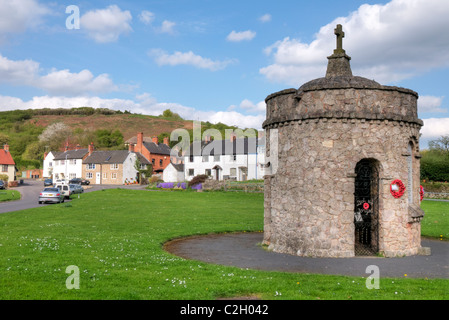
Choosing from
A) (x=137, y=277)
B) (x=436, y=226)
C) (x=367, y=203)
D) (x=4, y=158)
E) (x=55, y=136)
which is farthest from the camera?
(x=55, y=136)

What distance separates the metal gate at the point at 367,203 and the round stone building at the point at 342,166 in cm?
4

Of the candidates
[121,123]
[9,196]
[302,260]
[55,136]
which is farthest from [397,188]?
[121,123]

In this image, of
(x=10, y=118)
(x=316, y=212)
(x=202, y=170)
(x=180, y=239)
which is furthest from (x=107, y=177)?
(x=10, y=118)

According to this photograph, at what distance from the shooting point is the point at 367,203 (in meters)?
14.8

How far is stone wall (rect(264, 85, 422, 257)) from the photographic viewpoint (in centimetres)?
1385

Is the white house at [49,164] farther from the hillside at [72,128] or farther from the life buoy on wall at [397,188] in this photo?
the life buoy on wall at [397,188]

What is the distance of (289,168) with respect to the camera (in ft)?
48.5

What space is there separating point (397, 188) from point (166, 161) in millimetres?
80652

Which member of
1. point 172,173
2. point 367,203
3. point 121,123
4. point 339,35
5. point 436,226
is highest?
point 121,123

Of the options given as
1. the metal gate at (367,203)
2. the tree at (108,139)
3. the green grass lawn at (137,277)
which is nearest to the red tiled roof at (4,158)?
the tree at (108,139)

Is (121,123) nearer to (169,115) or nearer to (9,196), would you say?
(169,115)

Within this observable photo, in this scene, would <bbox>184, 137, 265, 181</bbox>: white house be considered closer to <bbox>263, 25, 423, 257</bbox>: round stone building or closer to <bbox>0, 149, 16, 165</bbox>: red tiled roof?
<bbox>0, 149, 16, 165</bbox>: red tiled roof

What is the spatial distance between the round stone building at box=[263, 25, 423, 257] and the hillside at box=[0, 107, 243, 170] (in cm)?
8839

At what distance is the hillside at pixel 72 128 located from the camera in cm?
11250
